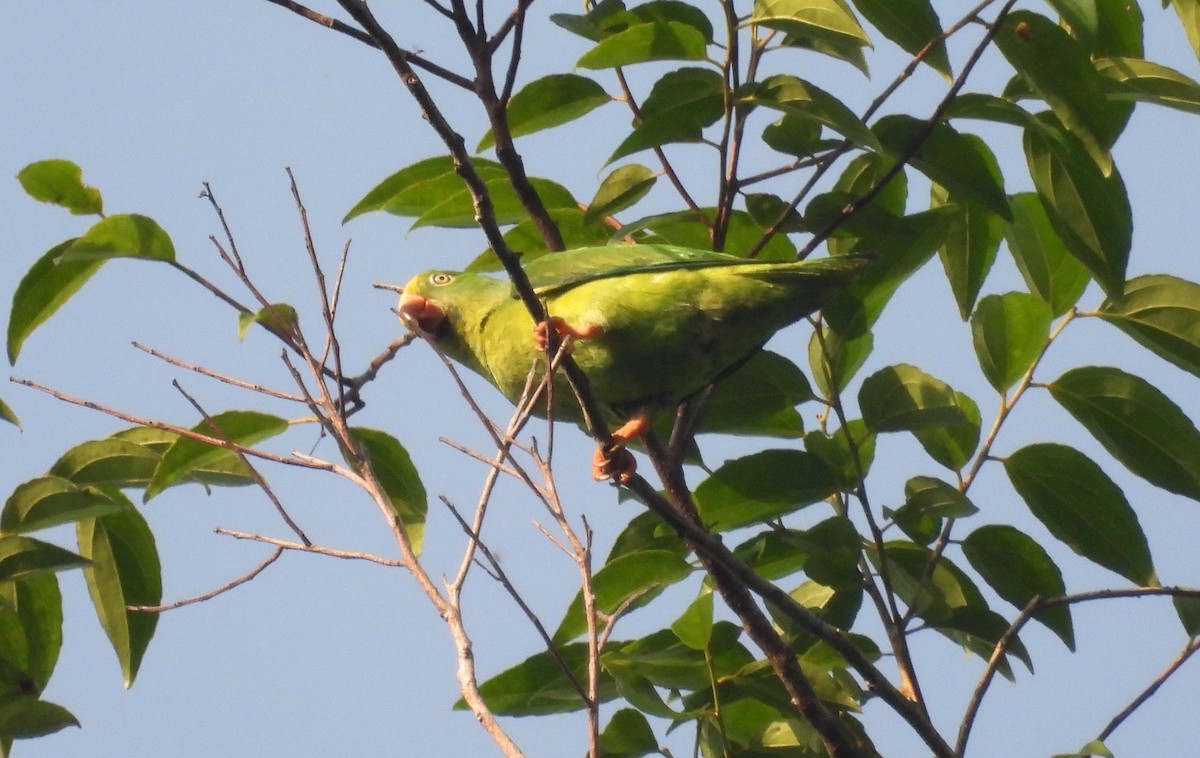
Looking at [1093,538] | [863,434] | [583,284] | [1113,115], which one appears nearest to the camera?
[1113,115]

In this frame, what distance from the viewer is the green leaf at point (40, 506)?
3.03 metres

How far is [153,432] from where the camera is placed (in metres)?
3.36

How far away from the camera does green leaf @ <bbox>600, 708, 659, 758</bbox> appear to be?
9.70ft

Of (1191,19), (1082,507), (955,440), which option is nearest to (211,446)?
(955,440)

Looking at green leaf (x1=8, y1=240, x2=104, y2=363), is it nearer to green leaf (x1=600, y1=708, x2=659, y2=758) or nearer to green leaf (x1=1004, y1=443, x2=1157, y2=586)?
green leaf (x1=600, y1=708, x2=659, y2=758)

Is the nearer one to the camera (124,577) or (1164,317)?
(1164,317)

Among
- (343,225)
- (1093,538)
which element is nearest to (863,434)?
(1093,538)

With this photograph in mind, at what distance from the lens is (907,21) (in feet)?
9.07

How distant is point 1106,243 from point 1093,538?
758 millimetres

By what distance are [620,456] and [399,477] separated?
621 millimetres

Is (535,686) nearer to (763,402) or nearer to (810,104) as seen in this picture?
(763,402)

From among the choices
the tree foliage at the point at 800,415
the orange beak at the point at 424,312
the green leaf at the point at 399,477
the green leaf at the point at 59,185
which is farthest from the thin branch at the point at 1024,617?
the green leaf at the point at 59,185

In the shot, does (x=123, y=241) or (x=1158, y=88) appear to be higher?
(x=123, y=241)

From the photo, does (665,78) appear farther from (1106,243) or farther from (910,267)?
(1106,243)
